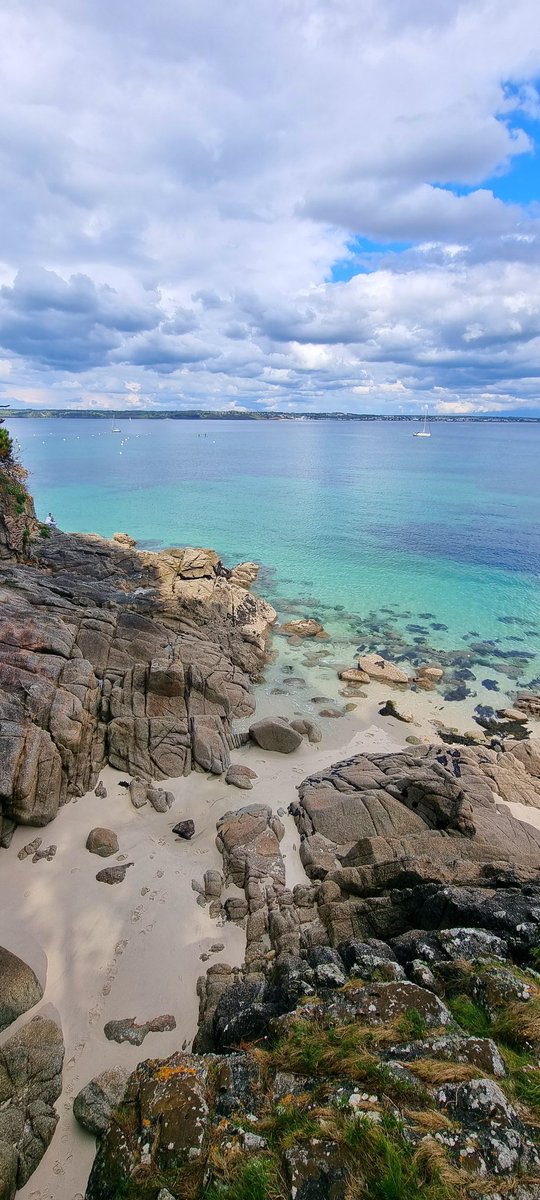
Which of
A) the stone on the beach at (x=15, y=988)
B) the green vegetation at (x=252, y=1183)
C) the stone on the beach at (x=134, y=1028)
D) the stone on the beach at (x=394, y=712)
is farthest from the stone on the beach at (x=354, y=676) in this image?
the green vegetation at (x=252, y=1183)

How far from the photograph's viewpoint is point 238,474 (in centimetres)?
11594

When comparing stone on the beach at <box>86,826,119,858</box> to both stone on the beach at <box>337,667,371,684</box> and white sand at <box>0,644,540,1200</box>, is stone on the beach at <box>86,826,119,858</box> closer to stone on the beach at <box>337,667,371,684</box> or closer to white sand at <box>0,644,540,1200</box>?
white sand at <box>0,644,540,1200</box>

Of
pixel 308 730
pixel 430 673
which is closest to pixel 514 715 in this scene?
pixel 430 673

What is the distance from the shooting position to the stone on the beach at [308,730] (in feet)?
74.0

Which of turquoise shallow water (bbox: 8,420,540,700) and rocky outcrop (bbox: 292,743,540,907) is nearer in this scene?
rocky outcrop (bbox: 292,743,540,907)

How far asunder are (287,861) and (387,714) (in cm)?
1096

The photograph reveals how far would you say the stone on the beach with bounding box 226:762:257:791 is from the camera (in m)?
19.1

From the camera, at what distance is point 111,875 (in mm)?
14648

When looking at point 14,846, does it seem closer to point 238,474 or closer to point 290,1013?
point 290,1013

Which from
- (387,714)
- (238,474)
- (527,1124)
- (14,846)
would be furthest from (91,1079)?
(238,474)

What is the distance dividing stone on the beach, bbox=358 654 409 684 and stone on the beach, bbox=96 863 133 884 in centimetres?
1765

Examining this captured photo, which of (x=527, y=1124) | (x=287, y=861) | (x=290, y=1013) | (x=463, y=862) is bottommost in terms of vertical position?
(x=287, y=861)

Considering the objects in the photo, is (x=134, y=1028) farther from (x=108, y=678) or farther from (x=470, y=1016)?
(x=108, y=678)

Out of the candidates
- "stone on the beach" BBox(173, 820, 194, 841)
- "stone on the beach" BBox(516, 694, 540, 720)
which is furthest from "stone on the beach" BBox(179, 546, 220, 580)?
"stone on the beach" BBox(516, 694, 540, 720)
